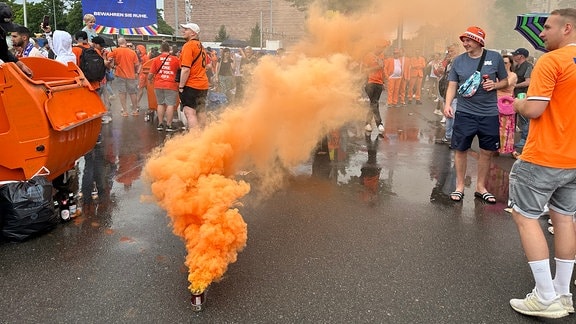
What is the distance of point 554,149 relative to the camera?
9.17 ft

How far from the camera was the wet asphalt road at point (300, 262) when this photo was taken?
2805 millimetres

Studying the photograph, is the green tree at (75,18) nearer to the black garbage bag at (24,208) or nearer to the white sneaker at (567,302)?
the black garbage bag at (24,208)

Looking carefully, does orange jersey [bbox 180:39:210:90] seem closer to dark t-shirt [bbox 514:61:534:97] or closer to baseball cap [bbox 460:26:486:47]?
baseball cap [bbox 460:26:486:47]

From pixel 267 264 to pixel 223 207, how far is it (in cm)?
87

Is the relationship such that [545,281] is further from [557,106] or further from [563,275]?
[557,106]

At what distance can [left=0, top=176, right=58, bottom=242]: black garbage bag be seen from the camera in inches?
143

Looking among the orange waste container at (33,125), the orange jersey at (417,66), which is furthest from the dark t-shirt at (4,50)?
the orange jersey at (417,66)

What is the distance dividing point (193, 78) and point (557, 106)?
18.3 ft

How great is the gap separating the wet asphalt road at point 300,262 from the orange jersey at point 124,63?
5.95m

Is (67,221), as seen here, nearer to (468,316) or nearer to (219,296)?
(219,296)

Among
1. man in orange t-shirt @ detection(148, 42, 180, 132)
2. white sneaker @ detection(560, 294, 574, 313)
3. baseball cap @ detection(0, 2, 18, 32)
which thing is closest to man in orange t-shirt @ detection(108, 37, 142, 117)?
man in orange t-shirt @ detection(148, 42, 180, 132)

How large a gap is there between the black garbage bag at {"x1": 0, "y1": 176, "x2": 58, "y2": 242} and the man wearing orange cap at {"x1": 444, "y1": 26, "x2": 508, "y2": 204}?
4.43 m

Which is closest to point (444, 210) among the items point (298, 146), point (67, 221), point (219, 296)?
point (298, 146)

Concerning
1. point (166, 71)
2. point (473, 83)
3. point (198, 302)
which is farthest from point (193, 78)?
point (198, 302)
